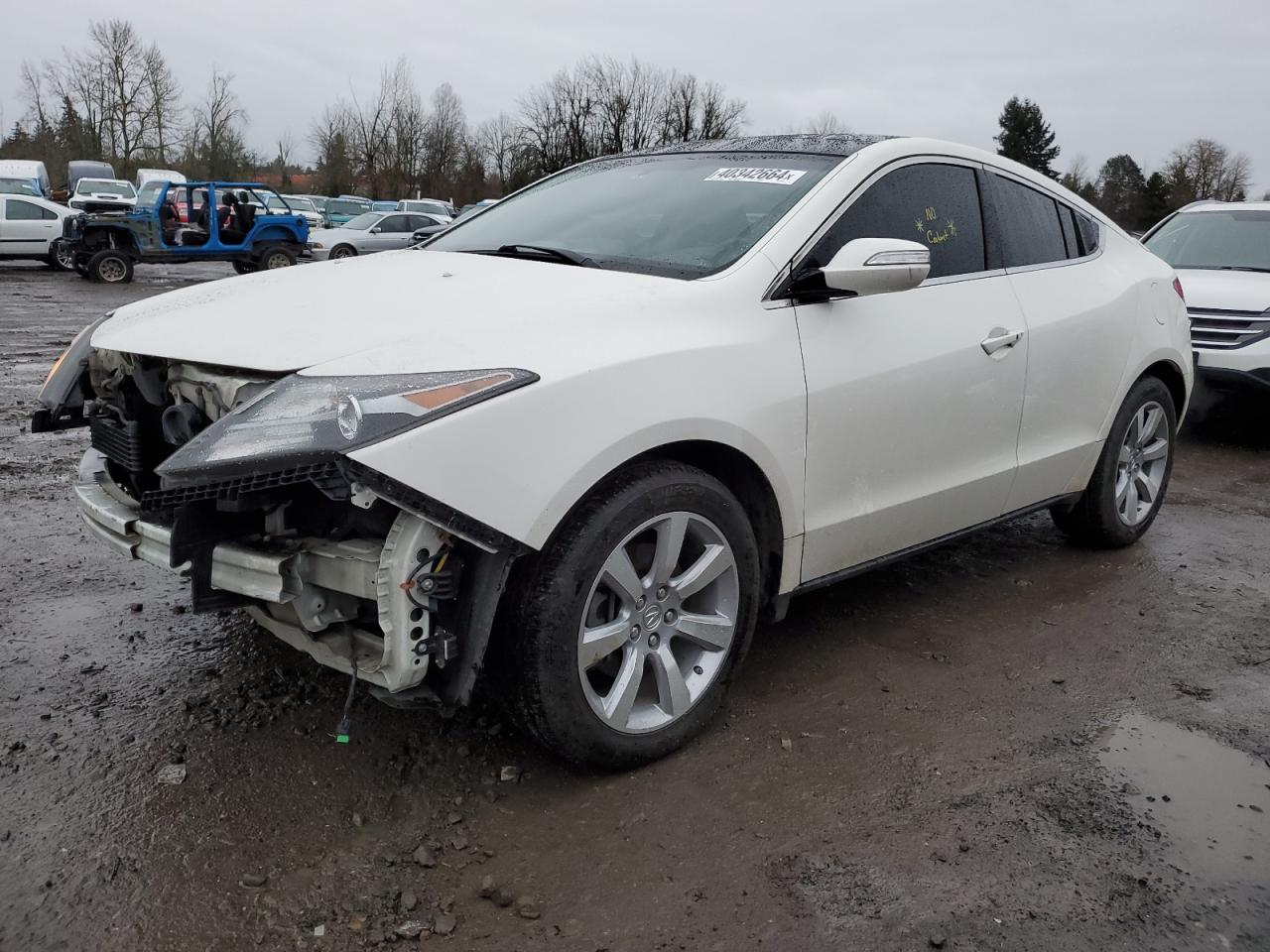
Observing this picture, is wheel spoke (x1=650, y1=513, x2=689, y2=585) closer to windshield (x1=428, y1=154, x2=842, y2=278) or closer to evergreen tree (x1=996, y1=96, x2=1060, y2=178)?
windshield (x1=428, y1=154, x2=842, y2=278)

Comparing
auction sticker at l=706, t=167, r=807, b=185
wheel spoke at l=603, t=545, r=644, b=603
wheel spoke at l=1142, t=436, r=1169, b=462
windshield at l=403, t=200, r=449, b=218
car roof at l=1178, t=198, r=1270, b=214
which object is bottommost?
wheel spoke at l=1142, t=436, r=1169, b=462

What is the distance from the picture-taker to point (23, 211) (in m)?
20.9

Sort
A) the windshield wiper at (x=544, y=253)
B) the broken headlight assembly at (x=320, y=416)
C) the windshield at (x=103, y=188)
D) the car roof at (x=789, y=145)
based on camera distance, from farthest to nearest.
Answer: the windshield at (x=103, y=188), the car roof at (x=789, y=145), the windshield wiper at (x=544, y=253), the broken headlight assembly at (x=320, y=416)

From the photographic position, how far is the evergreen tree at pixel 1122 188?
58750mm

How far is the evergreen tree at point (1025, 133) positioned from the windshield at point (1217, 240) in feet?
229

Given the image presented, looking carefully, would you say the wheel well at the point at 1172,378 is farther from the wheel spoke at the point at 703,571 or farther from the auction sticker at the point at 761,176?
the wheel spoke at the point at 703,571

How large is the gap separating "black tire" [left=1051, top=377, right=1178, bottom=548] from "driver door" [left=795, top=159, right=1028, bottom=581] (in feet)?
2.81

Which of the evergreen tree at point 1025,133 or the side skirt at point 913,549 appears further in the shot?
the evergreen tree at point 1025,133

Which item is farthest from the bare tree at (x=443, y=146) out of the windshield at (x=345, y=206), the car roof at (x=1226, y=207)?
the car roof at (x=1226, y=207)

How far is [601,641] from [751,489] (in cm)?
70

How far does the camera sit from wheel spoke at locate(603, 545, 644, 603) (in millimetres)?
2582

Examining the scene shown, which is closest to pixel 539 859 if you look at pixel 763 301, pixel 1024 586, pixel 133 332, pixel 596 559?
pixel 596 559

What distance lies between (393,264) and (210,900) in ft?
6.64

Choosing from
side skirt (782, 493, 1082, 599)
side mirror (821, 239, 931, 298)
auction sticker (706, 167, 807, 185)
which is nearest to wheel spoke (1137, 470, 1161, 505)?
side skirt (782, 493, 1082, 599)
